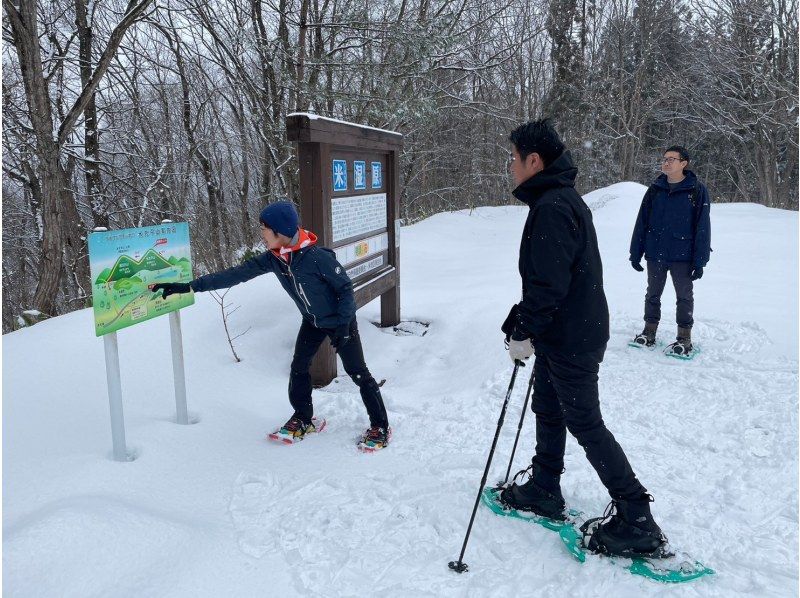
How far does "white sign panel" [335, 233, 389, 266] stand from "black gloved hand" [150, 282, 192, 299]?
1508 millimetres

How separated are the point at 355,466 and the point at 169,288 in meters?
1.61

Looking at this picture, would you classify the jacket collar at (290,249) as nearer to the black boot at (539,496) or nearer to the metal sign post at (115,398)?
the metal sign post at (115,398)

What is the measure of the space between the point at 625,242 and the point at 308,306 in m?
8.61

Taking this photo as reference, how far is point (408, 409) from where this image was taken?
4477 mm

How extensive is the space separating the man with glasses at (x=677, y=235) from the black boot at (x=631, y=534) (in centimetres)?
315

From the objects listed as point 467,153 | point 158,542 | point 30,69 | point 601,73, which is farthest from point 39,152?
point 601,73

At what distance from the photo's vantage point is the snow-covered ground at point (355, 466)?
2525mm

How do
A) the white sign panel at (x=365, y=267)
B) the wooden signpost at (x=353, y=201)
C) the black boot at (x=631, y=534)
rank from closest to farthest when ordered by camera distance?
the black boot at (x=631, y=534) < the wooden signpost at (x=353, y=201) < the white sign panel at (x=365, y=267)

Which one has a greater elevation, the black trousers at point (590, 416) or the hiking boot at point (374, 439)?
the black trousers at point (590, 416)

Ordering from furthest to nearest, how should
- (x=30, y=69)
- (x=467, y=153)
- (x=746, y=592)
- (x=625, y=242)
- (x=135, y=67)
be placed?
1. (x=467, y=153)
2. (x=135, y=67)
3. (x=625, y=242)
4. (x=30, y=69)
5. (x=746, y=592)

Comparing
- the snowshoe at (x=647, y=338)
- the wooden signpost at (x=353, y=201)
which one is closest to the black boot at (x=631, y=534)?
the wooden signpost at (x=353, y=201)

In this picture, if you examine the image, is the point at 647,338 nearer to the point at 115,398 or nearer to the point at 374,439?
the point at 374,439

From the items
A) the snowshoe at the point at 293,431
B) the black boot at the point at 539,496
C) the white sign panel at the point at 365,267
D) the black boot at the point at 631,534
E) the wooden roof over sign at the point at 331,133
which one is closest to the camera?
the black boot at the point at 631,534

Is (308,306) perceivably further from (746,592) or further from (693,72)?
(693,72)
